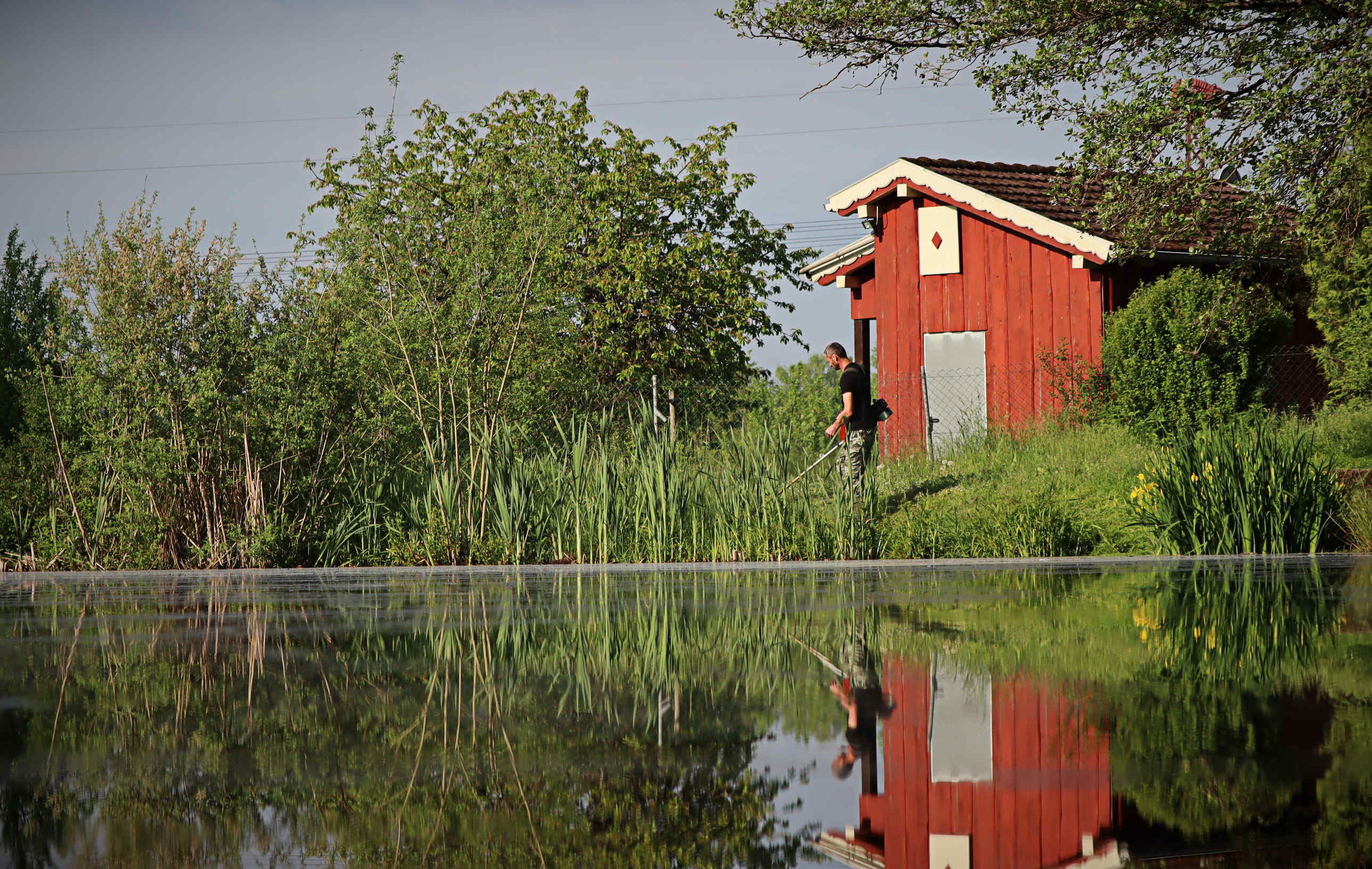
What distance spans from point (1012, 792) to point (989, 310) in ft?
67.2

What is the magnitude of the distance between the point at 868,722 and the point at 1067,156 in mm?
11059

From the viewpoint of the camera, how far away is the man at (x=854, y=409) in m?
13.9

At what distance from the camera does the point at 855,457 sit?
14.0 m

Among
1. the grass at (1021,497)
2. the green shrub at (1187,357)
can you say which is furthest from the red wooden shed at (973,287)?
the grass at (1021,497)

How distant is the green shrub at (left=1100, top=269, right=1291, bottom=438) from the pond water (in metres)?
10.2

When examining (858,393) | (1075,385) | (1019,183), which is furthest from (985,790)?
(1019,183)

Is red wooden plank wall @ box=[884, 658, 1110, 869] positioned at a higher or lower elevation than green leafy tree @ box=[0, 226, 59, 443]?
lower

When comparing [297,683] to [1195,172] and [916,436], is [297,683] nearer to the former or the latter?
[1195,172]

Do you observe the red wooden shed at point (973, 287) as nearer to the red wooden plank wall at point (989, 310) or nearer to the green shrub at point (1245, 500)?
the red wooden plank wall at point (989, 310)

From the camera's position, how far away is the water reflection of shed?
2773mm

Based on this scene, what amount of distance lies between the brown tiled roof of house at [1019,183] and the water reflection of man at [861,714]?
52.0 feet

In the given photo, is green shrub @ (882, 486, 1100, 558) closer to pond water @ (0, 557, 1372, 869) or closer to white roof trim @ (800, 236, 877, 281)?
pond water @ (0, 557, 1372, 869)

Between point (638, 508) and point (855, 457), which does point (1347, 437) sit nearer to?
point (855, 457)

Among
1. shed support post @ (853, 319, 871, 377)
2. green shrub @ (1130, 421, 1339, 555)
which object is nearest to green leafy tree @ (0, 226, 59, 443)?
shed support post @ (853, 319, 871, 377)
